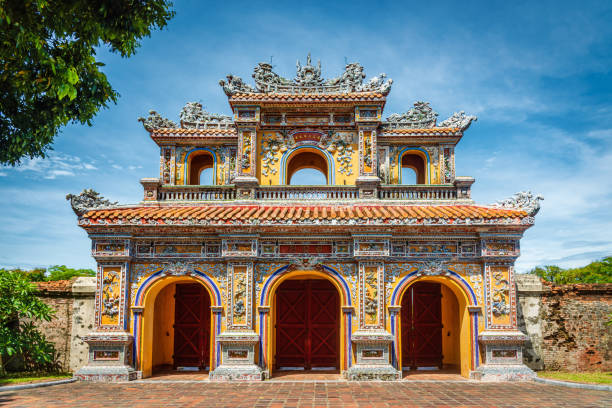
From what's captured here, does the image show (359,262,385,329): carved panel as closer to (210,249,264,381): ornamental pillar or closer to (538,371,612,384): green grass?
(210,249,264,381): ornamental pillar

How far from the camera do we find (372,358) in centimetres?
1347

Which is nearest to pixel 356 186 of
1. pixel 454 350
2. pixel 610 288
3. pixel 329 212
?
pixel 329 212

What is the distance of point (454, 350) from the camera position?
15.6m

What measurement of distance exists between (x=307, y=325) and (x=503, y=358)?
614 cm

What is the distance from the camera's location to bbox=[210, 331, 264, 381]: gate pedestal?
43.8 feet

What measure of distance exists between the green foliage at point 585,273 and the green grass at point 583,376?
3199cm

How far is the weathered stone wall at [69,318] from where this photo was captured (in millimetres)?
15641

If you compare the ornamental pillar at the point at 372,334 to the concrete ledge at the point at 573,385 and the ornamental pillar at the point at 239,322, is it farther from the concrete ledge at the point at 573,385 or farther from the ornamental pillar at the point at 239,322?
the concrete ledge at the point at 573,385

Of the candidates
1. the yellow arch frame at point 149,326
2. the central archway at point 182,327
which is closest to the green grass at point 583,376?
the yellow arch frame at point 149,326

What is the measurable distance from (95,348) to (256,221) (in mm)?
6002

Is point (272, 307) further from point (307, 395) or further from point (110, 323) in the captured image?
point (110, 323)

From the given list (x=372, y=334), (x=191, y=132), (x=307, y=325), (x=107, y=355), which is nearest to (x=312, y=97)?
(x=191, y=132)

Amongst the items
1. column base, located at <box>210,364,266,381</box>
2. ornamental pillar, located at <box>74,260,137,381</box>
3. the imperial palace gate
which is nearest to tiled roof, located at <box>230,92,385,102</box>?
the imperial palace gate

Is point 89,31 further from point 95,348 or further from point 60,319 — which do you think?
point 60,319
